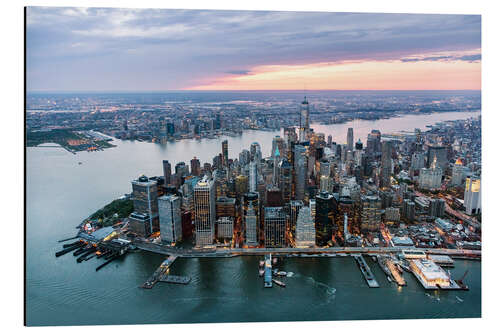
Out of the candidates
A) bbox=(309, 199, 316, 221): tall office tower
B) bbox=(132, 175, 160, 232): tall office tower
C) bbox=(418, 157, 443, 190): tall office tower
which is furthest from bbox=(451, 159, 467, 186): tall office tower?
bbox=(132, 175, 160, 232): tall office tower

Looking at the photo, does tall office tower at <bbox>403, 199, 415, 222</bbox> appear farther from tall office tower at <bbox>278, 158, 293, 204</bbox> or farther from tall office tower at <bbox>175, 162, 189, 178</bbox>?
tall office tower at <bbox>175, 162, 189, 178</bbox>

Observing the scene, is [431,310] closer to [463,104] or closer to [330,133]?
[463,104]

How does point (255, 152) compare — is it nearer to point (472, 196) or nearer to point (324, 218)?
point (324, 218)

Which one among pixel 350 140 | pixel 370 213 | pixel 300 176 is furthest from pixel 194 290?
pixel 350 140

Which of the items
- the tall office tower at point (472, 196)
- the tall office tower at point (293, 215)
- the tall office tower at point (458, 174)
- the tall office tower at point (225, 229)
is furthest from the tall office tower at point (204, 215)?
the tall office tower at point (458, 174)

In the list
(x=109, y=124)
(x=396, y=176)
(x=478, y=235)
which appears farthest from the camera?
(x=396, y=176)

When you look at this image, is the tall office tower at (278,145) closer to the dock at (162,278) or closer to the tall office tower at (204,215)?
the tall office tower at (204,215)

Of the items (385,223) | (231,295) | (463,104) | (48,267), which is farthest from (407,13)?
(48,267)
